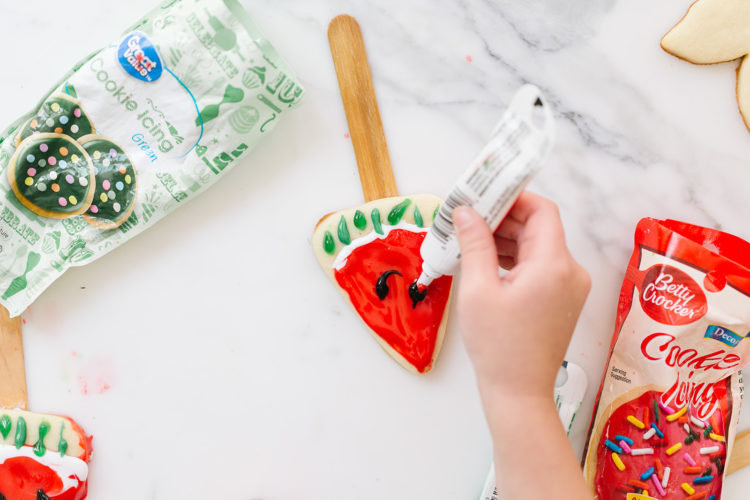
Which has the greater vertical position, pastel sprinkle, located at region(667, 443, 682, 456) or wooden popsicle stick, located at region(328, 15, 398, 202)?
wooden popsicle stick, located at region(328, 15, 398, 202)

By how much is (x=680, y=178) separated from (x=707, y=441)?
36 centimetres

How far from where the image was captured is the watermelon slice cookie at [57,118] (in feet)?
2.39

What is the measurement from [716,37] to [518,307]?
53cm

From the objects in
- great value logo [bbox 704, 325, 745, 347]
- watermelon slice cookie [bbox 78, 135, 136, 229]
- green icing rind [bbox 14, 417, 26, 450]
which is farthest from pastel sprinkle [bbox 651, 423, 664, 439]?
green icing rind [bbox 14, 417, 26, 450]

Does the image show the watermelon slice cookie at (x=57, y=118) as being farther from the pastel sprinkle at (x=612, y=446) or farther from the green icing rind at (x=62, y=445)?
the pastel sprinkle at (x=612, y=446)

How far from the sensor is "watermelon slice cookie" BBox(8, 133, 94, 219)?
28.9 inches

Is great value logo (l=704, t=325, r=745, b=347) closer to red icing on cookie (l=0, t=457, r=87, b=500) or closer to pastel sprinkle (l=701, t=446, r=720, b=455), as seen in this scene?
pastel sprinkle (l=701, t=446, r=720, b=455)

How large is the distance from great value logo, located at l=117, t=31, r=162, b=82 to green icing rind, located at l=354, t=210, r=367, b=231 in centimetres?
32

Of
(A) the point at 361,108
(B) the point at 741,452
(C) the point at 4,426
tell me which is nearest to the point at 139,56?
(A) the point at 361,108

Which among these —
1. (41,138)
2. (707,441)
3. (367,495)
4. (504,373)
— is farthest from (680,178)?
(41,138)

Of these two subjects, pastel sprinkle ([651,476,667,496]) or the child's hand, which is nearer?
the child's hand

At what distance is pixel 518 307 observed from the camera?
0.50 metres

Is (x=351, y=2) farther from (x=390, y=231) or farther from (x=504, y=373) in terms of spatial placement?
(x=504, y=373)

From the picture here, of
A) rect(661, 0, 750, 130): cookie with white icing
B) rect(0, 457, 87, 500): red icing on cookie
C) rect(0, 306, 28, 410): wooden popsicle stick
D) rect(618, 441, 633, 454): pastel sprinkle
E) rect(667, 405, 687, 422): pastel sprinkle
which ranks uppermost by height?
rect(661, 0, 750, 130): cookie with white icing
